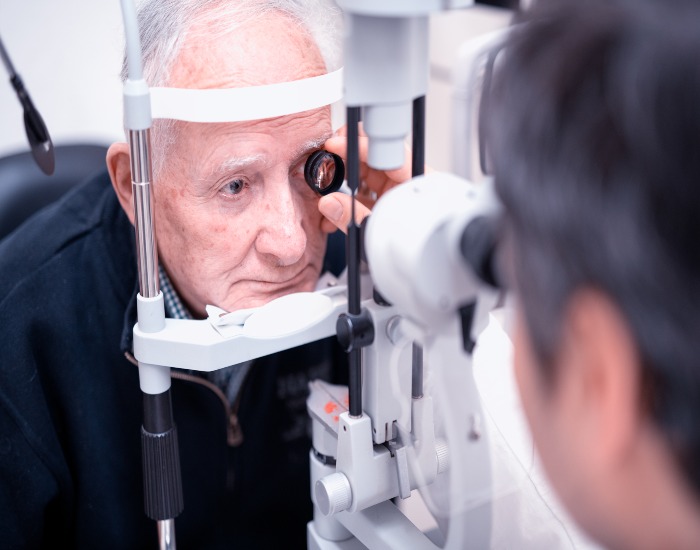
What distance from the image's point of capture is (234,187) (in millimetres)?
1082

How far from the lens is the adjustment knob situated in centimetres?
87

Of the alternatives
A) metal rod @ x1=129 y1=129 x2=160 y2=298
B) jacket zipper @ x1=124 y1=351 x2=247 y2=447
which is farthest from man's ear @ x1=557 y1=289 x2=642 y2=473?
jacket zipper @ x1=124 y1=351 x2=247 y2=447

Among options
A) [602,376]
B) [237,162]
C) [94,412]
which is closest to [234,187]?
Answer: [237,162]

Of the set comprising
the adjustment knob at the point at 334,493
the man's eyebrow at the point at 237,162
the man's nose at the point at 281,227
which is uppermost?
the man's eyebrow at the point at 237,162

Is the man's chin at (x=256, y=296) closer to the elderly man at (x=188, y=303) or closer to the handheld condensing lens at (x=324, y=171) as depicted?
the elderly man at (x=188, y=303)

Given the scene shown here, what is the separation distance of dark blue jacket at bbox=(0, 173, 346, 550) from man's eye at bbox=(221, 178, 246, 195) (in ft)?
0.67

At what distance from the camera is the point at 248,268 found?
110cm

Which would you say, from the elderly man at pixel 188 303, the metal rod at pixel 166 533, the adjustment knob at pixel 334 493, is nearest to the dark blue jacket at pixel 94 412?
the elderly man at pixel 188 303

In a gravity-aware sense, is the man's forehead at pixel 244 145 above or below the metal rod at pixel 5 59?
below

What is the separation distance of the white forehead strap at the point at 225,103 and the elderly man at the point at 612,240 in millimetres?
439

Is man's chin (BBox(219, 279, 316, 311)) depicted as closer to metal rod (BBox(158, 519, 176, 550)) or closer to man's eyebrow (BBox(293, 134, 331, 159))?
man's eyebrow (BBox(293, 134, 331, 159))

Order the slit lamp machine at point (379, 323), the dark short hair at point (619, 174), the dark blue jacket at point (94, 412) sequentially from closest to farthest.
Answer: the dark short hair at point (619, 174) → the slit lamp machine at point (379, 323) → the dark blue jacket at point (94, 412)

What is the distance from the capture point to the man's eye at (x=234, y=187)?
1.08 metres

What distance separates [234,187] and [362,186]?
11.0 inches
